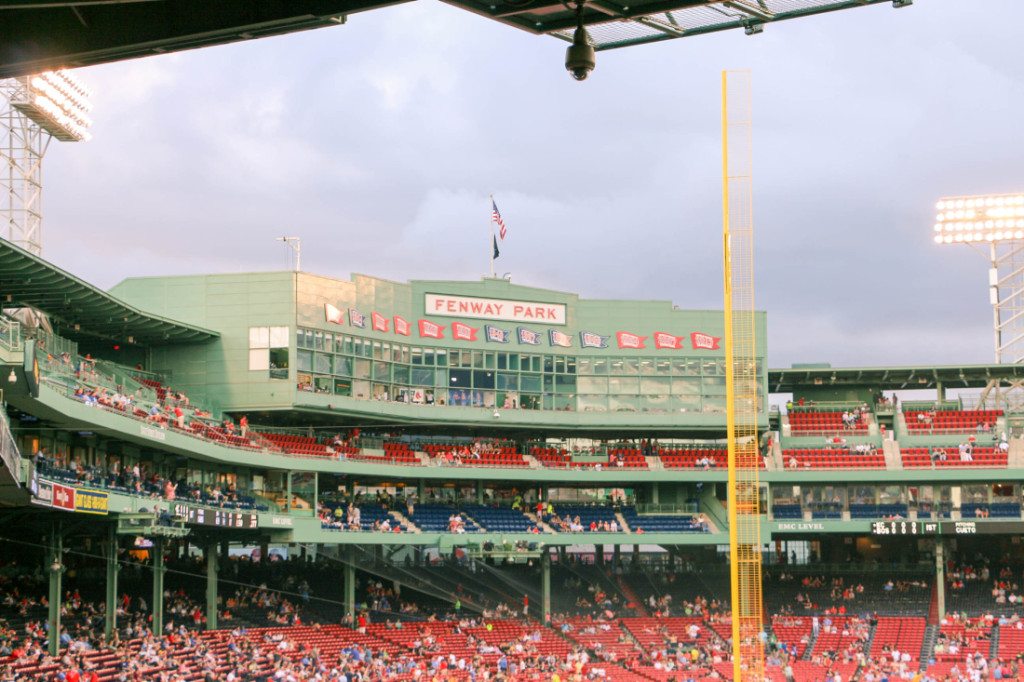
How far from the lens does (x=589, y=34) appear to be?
25.9 ft

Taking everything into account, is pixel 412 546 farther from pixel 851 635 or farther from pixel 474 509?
pixel 851 635

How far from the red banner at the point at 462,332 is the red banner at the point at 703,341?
375 inches

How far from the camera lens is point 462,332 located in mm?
52562

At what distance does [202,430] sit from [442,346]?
12.4 metres

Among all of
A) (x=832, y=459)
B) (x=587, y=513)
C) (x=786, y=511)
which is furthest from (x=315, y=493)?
(x=832, y=459)

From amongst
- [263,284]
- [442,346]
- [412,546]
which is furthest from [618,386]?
[263,284]

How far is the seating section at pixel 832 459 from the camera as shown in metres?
53.5

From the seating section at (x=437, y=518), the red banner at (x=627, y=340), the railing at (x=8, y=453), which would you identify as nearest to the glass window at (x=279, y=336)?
the seating section at (x=437, y=518)

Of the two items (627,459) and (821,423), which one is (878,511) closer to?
(821,423)

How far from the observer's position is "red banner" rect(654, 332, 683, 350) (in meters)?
54.3

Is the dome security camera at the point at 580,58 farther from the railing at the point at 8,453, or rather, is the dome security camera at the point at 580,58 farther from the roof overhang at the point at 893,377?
the roof overhang at the point at 893,377

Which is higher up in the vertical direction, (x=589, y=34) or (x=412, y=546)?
(x=589, y=34)

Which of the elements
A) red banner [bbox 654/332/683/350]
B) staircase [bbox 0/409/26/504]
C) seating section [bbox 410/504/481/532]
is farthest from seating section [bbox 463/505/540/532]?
staircase [bbox 0/409/26/504]

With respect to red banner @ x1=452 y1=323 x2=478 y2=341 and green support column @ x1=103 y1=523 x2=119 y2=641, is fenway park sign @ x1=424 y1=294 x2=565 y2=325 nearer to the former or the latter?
red banner @ x1=452 y1=323 x2=478 y2=341
